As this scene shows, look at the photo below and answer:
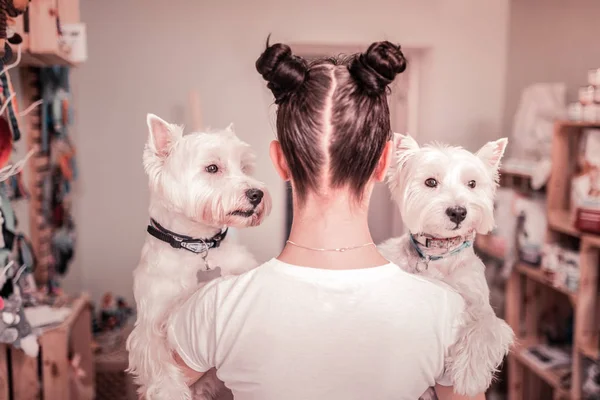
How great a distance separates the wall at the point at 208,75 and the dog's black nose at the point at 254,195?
4.70 ft

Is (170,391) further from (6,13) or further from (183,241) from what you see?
(6,13)

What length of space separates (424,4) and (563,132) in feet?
3.05

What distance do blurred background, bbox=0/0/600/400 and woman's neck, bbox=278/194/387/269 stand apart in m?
1.08

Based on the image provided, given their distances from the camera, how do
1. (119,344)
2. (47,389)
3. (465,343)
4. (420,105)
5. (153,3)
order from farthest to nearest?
(153,3) → (119,344) → (420,105) → (47,389) → (465,343)

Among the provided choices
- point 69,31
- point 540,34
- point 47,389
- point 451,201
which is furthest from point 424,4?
point 47,389

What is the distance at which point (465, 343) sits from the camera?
0.76 metres

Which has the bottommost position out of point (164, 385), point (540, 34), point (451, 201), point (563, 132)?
point (164, 385)

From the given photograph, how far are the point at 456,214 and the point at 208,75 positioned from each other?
229 centimetres

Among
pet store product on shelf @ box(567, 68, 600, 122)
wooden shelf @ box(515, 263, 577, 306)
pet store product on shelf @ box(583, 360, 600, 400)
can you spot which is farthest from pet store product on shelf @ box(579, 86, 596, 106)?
pet store product on shelf @ box(583, 360, 600, 400)

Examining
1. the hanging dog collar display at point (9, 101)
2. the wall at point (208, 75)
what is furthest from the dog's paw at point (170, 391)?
the wall at point (208, 75)

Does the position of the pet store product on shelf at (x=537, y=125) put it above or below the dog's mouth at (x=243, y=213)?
above

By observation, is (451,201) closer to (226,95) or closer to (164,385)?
(164,385)

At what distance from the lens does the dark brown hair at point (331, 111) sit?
73cm

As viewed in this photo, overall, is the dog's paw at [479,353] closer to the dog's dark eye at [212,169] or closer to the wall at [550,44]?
the dog's dark eye at [212,169]
